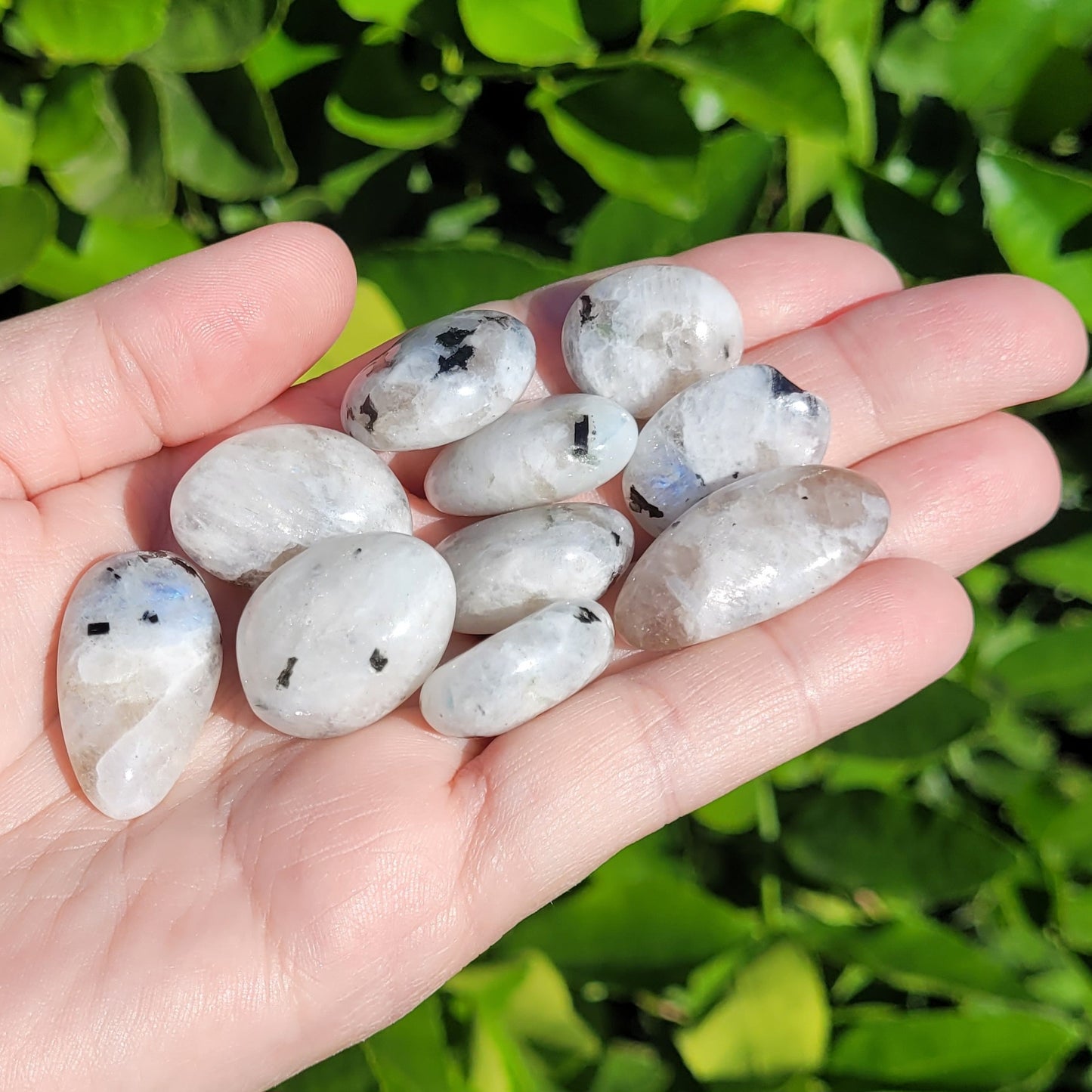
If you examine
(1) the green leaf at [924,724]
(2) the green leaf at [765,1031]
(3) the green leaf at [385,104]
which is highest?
(3) the green leaf at [385,104]

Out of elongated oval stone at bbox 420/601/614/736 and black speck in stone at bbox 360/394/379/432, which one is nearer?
elongated oval stone at bbox 420/601/614/736

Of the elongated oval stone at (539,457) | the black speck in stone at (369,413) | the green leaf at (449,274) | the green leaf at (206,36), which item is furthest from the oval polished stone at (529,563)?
the green leaf at (206,36)

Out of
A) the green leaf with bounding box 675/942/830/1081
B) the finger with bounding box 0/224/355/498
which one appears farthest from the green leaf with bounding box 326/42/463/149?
the green leaf with bounding box 675/942/830/1081

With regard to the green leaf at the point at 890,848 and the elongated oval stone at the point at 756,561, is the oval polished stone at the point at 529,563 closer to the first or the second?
the elongated oval stone at the point at 756,561

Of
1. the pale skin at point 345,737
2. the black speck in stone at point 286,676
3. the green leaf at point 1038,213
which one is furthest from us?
the green leaf at point 1038,213

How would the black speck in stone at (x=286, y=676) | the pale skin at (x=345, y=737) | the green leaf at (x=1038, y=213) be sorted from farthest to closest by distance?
the green leaf at (x=1038, y=213) < the black speck in stone at (x=286, y=676) < the pale skin at (x=345, y=737)

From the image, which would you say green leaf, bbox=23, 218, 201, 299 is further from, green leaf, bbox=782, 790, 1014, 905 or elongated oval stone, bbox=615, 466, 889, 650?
green leaf, bbox=782, 790, 1014, 905
